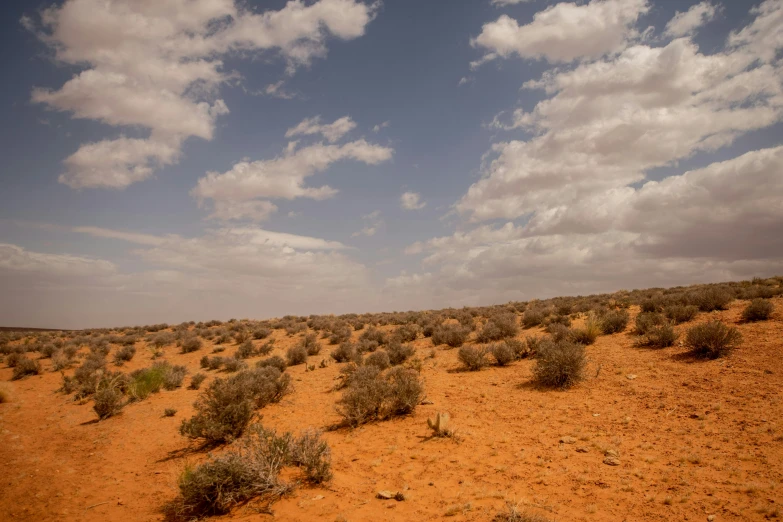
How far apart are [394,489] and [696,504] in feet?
13.9

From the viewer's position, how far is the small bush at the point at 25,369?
1883cm

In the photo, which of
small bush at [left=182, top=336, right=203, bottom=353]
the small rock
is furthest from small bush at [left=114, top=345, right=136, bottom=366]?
the small rock

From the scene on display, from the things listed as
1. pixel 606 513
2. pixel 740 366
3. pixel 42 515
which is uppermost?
pixel 740 366

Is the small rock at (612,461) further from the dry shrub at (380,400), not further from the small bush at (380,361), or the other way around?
the small bush at (380,361)

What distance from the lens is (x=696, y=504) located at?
16.5 feet

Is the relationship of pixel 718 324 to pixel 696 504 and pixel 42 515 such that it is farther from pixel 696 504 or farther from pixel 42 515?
pixel 42 515

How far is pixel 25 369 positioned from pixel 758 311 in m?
31.8

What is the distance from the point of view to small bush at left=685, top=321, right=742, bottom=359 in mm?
10719

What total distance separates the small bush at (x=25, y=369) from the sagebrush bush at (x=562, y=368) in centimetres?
2408

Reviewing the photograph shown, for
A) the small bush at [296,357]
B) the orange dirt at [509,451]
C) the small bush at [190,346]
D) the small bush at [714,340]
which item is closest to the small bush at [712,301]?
the orange dirt at [509,451]

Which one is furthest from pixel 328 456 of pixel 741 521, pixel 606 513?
pixel 741 521

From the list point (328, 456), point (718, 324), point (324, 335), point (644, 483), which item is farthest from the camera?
point (324, 335)

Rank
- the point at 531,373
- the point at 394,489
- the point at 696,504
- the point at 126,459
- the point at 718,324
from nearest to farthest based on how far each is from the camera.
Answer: the point at 696,504, the point at 394,489, the point at 126,459, the point at 718,324, the point at 531,373

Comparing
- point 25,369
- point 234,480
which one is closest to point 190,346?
point 25,369
